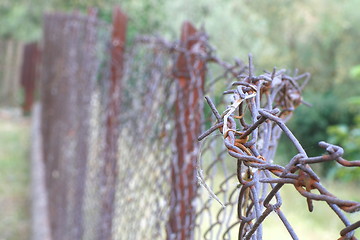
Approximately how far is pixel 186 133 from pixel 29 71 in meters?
15.5

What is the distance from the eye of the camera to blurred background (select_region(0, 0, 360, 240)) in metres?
9.80

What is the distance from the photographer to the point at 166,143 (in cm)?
206

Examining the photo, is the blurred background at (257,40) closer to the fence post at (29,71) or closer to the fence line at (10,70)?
the fence line at (10,70)

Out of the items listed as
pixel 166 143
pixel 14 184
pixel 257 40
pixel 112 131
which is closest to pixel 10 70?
pixel 257 40

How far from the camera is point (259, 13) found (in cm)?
1570

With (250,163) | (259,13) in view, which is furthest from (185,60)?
(259,13)

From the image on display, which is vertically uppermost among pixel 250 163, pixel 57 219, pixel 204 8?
pixel 204 8

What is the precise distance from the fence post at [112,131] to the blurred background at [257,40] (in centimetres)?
451

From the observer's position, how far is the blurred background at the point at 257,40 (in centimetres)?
980

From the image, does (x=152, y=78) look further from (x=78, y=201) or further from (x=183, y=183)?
(x=78, y=201)

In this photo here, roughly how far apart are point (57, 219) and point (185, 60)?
2.97 m

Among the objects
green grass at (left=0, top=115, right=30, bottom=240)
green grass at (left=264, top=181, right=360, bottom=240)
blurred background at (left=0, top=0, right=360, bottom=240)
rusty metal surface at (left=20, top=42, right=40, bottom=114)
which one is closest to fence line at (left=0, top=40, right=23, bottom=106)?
blurred background at (left=0, top=0, right=360, bottom=240)

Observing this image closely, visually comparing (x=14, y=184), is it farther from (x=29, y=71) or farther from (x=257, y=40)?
(x=29, y=71)

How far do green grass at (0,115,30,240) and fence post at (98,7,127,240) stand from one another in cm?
349
